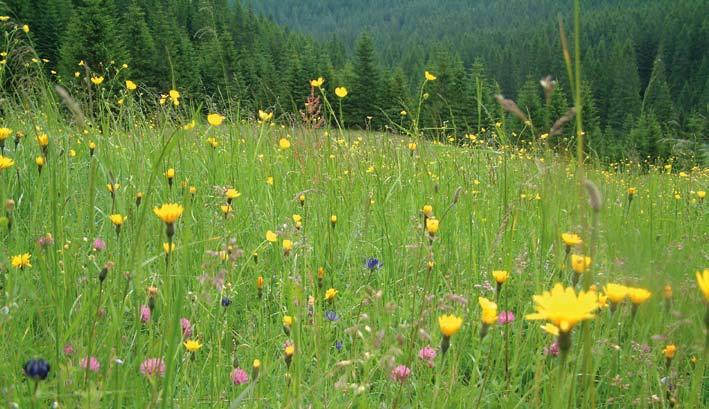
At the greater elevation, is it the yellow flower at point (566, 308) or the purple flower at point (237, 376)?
the yellow flower at point (566, 308)

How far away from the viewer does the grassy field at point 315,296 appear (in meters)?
1.10

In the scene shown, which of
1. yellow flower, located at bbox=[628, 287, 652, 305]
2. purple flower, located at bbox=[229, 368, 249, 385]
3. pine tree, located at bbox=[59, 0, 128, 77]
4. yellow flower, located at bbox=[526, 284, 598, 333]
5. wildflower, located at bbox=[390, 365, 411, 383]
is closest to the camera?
yellow flower, located at bbox=[526, 284, 598, 333]

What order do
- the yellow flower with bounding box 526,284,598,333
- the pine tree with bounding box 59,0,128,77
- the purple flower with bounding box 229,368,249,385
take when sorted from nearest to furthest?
the yellow flower with bounding box 526,284,598,333 < the purple flower with bounding box 229,368,249,385 < the pine tree with bounding box 59,0,128,77

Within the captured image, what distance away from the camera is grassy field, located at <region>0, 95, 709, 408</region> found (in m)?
1.10

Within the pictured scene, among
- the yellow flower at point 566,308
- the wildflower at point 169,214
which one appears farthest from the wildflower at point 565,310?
the wildflower at point 169,214

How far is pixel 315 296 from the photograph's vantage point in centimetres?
179

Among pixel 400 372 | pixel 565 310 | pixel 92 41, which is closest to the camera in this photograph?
pixel 565 310

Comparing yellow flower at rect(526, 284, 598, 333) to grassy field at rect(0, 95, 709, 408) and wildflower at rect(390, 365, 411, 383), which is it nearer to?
grassy field at rect(0, 95, 709, 408)

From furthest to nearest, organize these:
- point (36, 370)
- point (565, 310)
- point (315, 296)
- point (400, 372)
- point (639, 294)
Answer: point (315, 296), point (400, 372), point (639, 294), point (36, 370), point (565, 310)

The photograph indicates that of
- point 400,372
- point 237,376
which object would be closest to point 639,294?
point 400,372

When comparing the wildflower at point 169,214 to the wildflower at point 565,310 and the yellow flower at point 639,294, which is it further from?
the yellow flower at point 639,294

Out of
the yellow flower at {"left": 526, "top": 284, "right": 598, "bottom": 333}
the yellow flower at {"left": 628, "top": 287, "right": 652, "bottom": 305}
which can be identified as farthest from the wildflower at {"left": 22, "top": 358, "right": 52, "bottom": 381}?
the yellow flower at {"left": 628, "top": 287, "right": 652, "bottom": 305}

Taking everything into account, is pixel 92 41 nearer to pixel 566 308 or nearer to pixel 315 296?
pixel 315 296

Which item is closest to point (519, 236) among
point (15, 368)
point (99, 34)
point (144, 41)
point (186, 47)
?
point (15, 368)
